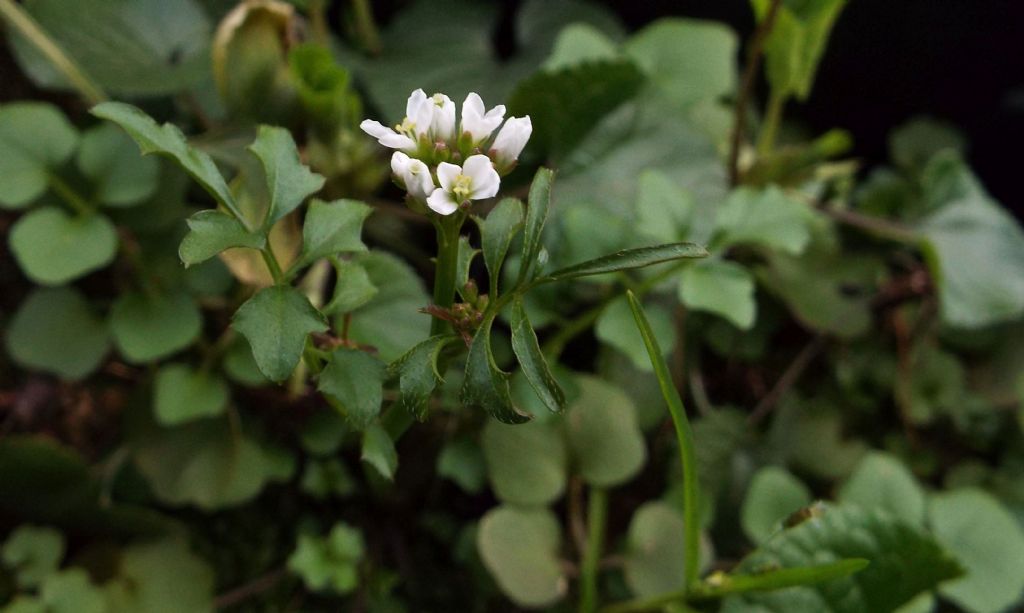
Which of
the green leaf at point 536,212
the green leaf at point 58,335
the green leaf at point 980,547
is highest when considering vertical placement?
the green leaf at point 536,212

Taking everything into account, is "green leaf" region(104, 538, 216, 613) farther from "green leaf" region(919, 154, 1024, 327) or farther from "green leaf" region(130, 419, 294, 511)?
"green leaf" region(919, 154, 1024, 327)

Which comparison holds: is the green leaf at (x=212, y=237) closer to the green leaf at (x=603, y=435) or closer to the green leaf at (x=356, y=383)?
the green leaf at (x=356, y=383)

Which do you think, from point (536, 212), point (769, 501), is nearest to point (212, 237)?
point (536, 212)

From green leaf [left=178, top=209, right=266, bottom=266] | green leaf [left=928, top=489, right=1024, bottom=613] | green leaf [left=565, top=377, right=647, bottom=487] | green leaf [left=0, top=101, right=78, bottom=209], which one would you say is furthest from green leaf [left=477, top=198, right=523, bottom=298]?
green leaf [left=928, top=489, right=1024, bottom=613]

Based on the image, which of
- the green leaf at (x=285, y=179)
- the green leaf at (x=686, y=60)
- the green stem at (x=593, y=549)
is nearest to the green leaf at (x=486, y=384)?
the green leaf at (x=285, y=179)

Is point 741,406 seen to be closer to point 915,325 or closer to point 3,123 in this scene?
point 915,325
